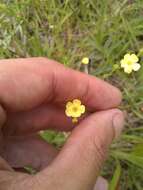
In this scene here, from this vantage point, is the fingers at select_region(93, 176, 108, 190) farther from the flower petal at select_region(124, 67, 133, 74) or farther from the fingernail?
the flower petal at select_region(124, 67, 133, 74)

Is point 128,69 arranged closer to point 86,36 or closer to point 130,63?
point 130,63

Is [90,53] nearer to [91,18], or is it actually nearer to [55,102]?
[91,18]

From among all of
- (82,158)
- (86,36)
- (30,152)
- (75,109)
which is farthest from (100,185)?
(86,36)

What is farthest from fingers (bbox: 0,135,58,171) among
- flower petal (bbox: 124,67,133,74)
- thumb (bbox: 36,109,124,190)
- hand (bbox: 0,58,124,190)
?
flower petal (bbox: 124,67,133,74)

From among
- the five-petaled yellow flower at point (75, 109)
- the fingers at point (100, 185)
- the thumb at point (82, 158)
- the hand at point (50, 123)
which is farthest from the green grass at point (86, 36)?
the thumb at point (82, 158)

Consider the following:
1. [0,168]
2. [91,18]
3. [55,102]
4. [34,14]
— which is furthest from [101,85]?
[34,14]

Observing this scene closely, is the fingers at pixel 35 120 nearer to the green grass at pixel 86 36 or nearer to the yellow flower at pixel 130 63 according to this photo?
the green grass at pixel 86 36
